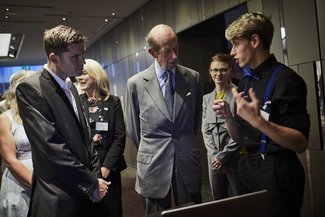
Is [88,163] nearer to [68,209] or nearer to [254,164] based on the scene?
[68,209]

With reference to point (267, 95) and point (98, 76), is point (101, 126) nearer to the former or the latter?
point (98, 76)

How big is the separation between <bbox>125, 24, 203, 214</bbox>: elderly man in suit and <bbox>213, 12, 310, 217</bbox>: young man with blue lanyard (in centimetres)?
43

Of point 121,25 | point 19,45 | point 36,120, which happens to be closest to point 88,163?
point 36,120

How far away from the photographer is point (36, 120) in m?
1.51

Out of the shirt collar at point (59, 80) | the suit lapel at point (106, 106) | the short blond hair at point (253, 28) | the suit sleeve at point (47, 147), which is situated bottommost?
the suit sleeve at point (47, 147)

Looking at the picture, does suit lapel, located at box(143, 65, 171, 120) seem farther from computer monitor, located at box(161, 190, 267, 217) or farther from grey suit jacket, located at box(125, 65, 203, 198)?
computer monitor, located at box(161, 190, 267, 217)

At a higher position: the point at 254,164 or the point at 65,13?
the point at 65,13

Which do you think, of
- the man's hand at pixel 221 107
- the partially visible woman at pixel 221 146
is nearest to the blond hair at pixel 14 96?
the man's hand at pixel 221 107

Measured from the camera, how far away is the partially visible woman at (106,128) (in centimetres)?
245

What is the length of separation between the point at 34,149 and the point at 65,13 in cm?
593

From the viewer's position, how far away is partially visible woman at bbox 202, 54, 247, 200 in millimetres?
2679

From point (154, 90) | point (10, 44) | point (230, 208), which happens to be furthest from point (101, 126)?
point (10, 44)

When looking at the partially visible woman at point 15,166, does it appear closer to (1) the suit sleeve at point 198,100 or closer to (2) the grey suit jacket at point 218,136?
(1) the suit sleeve at point 198,100

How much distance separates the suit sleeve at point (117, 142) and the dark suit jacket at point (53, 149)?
31.4 inches
